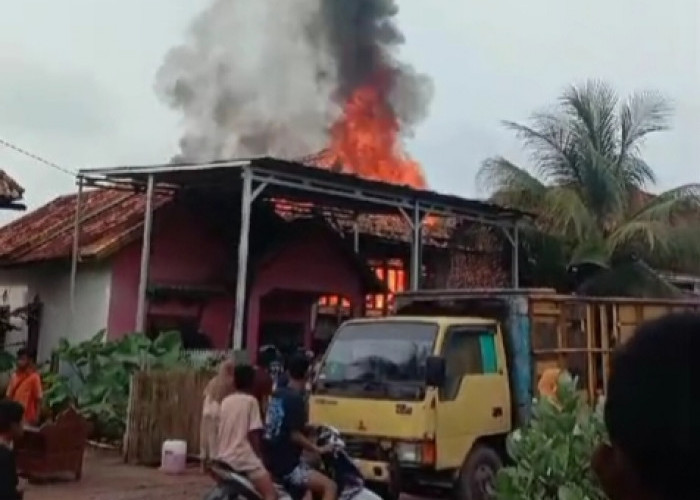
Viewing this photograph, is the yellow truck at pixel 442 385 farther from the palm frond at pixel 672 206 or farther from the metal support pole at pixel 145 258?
the palm frond at pixel 672 206

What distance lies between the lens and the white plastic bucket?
12.9 m

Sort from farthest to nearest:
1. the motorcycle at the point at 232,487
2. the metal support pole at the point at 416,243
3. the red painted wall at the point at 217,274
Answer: the red painted wall at the point at 217,274
the metal support pole at the point at 416,243
the motorcycle at the point at 232,487

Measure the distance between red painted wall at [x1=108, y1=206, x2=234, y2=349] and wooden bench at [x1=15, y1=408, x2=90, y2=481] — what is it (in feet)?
22.3

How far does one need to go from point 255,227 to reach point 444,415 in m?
11.5

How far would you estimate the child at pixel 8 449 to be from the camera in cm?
519

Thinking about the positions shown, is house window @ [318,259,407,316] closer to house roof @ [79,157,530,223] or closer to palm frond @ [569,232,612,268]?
house roof @ [79,157,530,223]

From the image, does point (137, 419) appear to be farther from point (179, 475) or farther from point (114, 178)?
point (114, 178)

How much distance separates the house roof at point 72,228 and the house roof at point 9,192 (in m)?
3.94

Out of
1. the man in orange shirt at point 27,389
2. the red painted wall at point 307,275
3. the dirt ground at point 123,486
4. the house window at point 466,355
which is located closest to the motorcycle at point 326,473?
the house window at point 466,355

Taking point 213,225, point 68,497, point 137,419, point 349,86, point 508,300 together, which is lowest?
point 68,497

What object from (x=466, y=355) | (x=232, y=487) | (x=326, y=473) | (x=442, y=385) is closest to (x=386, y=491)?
(x=442, y=385)

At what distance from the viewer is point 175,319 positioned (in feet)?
63.8

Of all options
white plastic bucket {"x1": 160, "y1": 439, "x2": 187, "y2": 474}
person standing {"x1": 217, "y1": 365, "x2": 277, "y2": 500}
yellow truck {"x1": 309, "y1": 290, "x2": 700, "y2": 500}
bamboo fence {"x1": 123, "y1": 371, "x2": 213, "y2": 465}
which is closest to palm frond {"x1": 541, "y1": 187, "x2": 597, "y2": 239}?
yellow truck {"x1": 309, "y1": 290, "x2": 700, "y2": 500}

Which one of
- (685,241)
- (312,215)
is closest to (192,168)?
(312,215)
